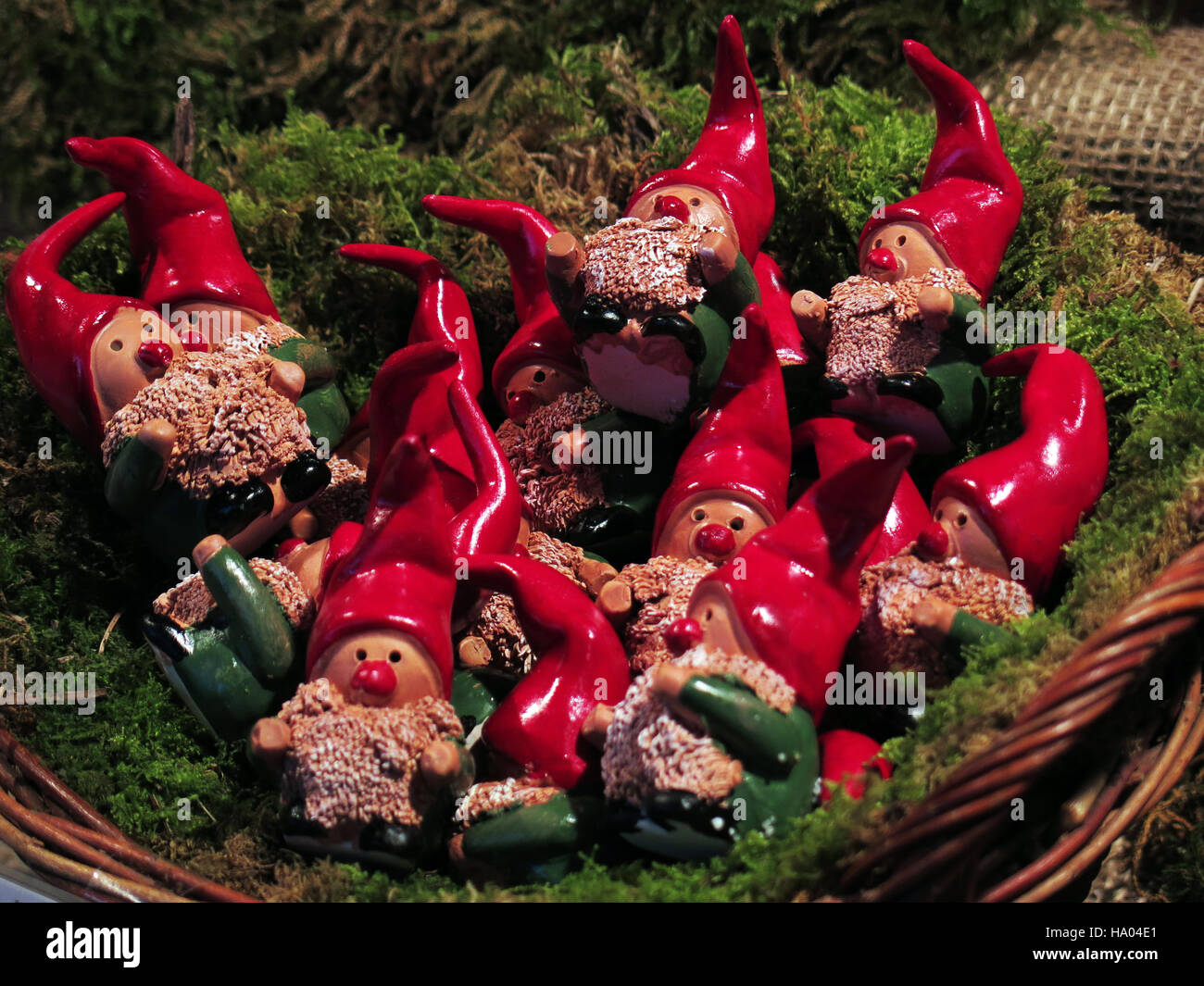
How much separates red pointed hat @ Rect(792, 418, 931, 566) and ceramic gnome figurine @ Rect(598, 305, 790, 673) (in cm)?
6

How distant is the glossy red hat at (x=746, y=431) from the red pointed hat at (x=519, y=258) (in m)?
0.30

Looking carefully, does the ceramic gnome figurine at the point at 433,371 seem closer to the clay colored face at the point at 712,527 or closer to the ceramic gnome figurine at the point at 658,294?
the ceramic gnome figurine at the point at 658,294

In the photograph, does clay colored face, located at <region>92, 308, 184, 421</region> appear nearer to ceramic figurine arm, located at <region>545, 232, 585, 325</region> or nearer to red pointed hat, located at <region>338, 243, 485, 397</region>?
red pointed hat, located at <region>338, 243, 485, 397</region>

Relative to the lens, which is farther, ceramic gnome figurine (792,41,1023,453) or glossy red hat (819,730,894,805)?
ceramic gnome figurine (792,41,1023,453)

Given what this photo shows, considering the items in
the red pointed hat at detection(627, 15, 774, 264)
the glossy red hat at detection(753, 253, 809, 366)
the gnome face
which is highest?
the red pointed hat at detection(627, 15, 774, 264)

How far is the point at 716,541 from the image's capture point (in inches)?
52.6

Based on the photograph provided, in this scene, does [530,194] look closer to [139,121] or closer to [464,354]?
[464,354]

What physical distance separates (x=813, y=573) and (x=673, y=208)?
0.52 meters

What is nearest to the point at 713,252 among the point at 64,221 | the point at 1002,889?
the point at 1002,889

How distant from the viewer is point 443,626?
1256mm

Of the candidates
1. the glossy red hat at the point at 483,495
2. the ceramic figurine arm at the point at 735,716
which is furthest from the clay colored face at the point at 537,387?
the ceramic figurine arm at the point at 735,716

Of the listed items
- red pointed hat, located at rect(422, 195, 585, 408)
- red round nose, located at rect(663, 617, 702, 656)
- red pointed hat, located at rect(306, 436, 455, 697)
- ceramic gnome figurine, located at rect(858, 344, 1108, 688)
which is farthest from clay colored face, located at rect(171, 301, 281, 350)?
ceramic gnome figurine, located at rect(858, 344, 1108, 688)

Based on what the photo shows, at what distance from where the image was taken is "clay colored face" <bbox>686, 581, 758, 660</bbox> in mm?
1164

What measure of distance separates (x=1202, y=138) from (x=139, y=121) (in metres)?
2.09
